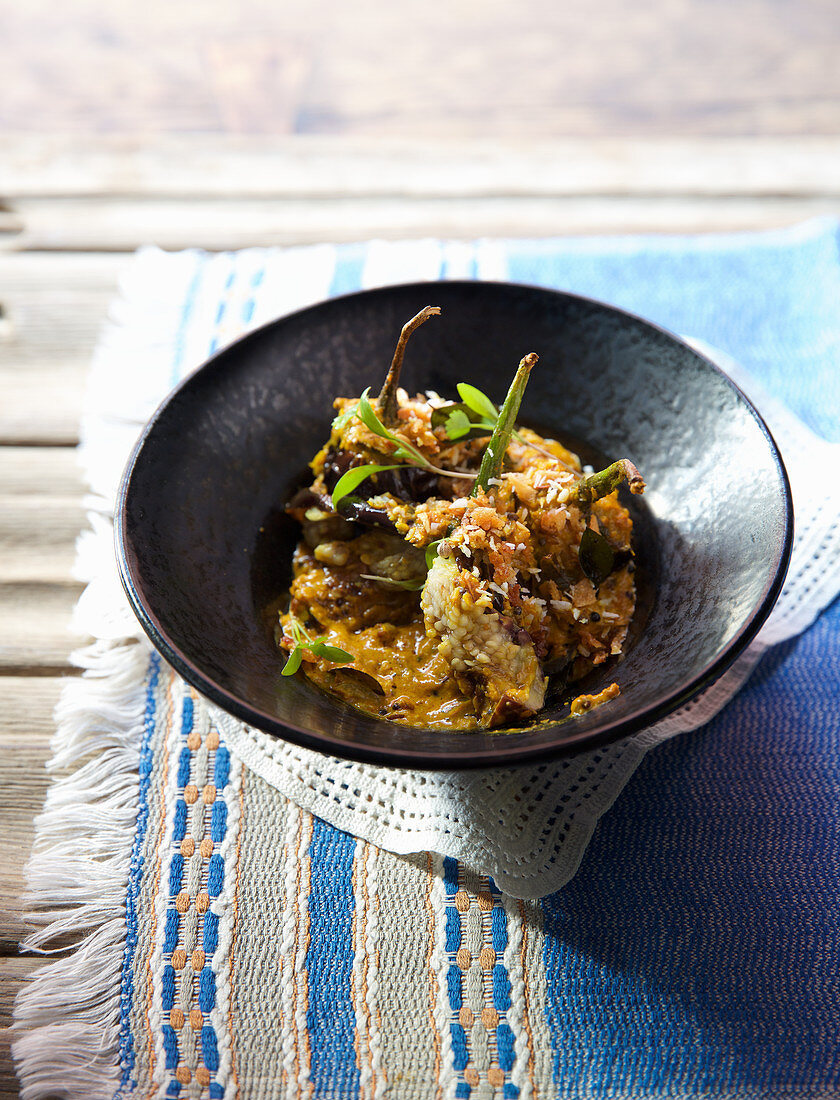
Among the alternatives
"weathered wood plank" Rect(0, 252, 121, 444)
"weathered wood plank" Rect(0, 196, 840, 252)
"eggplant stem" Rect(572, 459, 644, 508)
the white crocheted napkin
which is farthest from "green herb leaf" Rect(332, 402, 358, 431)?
"weathered wood plank" Rect(0, 196, 840, 252)

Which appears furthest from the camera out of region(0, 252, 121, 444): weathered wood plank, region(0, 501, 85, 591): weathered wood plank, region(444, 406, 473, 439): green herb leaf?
region(0, 252, 121, 444): weathered wood plank

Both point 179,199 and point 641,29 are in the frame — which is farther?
point 641,29

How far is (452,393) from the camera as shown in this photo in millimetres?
1636

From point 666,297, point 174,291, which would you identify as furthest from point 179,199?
point 666,297

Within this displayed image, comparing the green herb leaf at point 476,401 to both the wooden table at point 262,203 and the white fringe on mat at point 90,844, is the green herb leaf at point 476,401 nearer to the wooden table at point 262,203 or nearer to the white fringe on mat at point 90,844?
the white fringe on mat at point 90,844

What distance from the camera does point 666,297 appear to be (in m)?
2.09

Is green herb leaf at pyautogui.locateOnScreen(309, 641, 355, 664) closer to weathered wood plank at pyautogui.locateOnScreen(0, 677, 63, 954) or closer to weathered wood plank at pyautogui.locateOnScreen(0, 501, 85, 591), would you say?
weathered wood plank at pyautogui.locateOnScreen(0, 677, 63, 954)

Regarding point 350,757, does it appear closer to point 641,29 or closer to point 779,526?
point 779,526

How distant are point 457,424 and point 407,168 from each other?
1.56 m

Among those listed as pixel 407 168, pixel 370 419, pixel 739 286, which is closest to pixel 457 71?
pixel 407 168

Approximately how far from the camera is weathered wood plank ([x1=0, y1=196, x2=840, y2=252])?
2369 millimetres

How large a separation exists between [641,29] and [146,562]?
320 centimetres

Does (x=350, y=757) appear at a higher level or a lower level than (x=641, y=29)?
lower

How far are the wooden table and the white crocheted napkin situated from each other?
118mm
